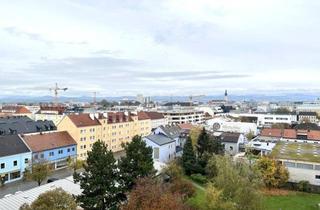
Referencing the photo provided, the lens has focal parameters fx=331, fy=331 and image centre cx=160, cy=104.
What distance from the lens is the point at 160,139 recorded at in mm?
59375

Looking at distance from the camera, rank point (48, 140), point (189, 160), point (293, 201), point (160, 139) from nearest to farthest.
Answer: point (293, 201) → point (189, 160) → point (48, 140) → point (160, 139)

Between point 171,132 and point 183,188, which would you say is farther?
point 171,132

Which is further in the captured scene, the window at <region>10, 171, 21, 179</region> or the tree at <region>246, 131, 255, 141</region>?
the tree at <region>246, 131, 255, 141</region>

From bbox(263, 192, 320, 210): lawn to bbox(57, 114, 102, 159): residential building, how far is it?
3331 centimetres

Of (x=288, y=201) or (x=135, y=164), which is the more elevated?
(x=135, y=164)

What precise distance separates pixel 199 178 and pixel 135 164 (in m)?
16.8

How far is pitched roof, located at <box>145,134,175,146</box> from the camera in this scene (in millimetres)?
57297

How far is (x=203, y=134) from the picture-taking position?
51375mm

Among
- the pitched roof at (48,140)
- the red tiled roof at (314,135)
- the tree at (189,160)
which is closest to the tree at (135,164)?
the tree at (189,160)

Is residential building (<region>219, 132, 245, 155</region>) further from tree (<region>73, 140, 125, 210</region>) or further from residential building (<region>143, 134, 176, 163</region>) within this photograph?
tree (<region>73, 140, 125, 210</region>)

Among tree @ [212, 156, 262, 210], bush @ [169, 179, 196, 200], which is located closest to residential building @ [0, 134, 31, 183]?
bush @ [169, 179, 196, 200]

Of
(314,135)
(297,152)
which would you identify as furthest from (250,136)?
(297,152)

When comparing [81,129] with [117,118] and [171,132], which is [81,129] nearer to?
[117,118]

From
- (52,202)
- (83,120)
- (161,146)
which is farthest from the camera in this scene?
(83,120)
